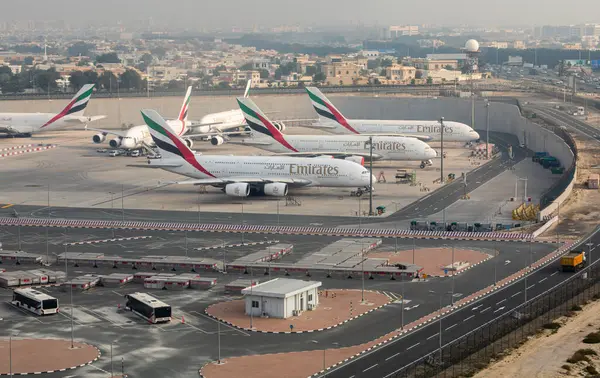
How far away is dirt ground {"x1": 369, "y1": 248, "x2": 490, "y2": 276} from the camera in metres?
81.2

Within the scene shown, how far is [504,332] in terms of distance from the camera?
63.5 m

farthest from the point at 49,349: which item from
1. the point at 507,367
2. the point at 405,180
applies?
the point at 405,180

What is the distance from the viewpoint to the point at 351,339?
61781mm

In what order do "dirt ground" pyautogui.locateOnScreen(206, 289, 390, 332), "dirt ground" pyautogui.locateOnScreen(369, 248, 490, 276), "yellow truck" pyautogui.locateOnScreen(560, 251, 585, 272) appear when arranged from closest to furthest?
"dirt ground" pyautogui.locateOnScreen(206, 289, 390, 332) < "yellow truck" pyautogui.locateOnScreen(560, 251, 585, 272) < "dirt ground" pyautogui.locateOnScreen(369, 248, 490, 276)

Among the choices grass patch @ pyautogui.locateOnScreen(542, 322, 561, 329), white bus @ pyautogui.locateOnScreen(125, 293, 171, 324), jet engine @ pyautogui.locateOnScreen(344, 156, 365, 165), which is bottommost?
grass patch @ pyautogui.locateOnScreen(542, 322, 561, 329)

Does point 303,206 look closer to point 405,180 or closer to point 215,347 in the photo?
point 405,180

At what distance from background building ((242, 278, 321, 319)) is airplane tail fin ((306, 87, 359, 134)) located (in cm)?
9605

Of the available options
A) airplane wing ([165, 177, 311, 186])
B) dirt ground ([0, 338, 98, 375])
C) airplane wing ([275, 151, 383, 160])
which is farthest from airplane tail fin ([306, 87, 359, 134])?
dirt ground ([0, 338, 98, 375])

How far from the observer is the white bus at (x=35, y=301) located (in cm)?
6706

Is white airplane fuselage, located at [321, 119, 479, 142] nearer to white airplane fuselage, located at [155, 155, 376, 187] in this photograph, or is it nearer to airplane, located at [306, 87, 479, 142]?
airplane, located at [306, 87, 479, 142]

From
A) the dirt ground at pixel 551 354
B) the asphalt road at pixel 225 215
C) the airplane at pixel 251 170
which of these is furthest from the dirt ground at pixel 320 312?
the airplane at pixel 251 170

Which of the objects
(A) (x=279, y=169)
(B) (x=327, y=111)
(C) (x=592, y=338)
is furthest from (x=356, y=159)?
(C) (x=592, y=338)

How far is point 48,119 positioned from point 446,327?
123779 mm

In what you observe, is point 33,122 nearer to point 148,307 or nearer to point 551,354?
point 148,307
